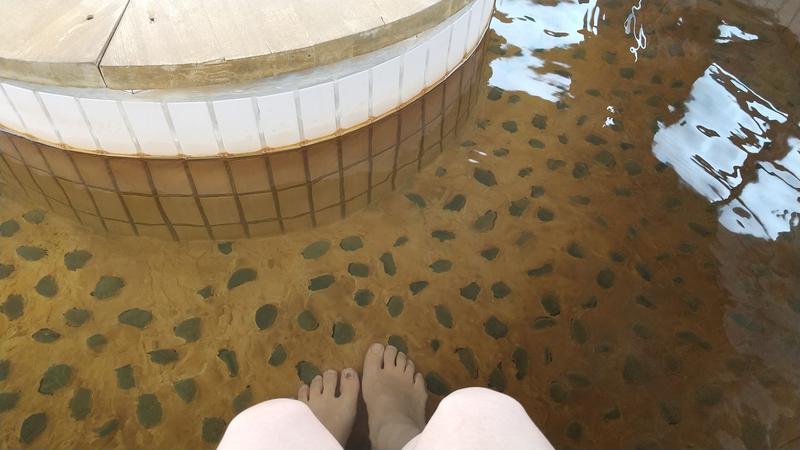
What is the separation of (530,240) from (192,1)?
3.63 ft

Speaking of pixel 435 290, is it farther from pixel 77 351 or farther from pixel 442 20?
pixel 77 351

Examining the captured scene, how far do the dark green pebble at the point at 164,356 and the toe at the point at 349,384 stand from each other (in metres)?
0.42

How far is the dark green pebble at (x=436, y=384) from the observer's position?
4.55 feet

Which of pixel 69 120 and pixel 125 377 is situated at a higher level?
pixel 69 120

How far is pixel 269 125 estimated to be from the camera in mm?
1345

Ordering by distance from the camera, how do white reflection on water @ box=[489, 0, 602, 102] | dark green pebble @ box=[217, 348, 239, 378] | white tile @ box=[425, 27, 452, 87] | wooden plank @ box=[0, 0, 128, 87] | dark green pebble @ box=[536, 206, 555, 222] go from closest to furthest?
1. wooden plank @ box=[0, 0, 128, 87]
2. dark green pebble @ box=[217, 348, 239, 378]
3. white tile @ box=[425, 27, 452, 87]
4. dark green pebble @ box=[536, 206, 555, 222]
5. white reflection on water @ box=[489, 0, 602, 102]

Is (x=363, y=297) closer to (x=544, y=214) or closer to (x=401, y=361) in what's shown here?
(x=401, y=361)

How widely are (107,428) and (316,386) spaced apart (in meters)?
0.48

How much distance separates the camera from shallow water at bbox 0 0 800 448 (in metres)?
1.34

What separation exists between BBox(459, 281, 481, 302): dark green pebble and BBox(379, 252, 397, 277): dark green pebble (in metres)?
0.20

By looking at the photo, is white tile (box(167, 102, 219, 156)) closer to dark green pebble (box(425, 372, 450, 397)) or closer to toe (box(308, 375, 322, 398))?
toe (box(308, 375, 322, 398))

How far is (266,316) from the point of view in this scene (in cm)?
146

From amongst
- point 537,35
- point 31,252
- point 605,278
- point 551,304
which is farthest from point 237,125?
point 537,35

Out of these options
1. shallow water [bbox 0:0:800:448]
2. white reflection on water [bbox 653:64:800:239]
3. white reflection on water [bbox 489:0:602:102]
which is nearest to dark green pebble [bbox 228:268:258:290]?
shallow water [bbox 0:0:800:448]
